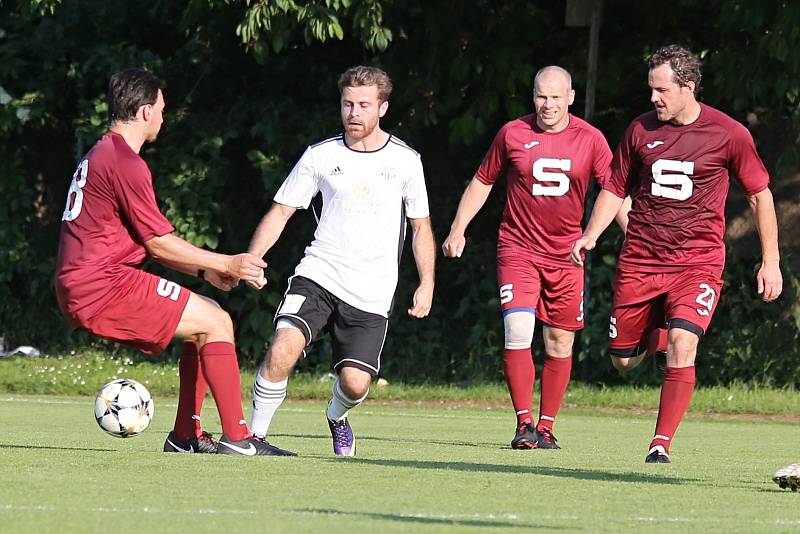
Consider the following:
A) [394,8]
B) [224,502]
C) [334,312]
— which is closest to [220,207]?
[394,8]

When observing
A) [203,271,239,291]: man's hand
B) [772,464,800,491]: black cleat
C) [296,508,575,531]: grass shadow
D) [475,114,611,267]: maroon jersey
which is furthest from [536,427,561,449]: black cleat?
[296,508,575,531]: grass shadow

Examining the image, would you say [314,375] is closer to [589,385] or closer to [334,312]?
[589,385]

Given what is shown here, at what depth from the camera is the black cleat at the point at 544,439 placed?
9.84 meters

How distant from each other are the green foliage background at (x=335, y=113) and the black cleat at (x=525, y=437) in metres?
5.73

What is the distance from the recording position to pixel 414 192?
8938mm

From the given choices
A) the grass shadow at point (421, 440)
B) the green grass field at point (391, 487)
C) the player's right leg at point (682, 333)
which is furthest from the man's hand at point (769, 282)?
the grass shadow at point (421, 440)

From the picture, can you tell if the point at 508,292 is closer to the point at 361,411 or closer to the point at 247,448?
the point at 247,448

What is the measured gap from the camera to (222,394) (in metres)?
8.09

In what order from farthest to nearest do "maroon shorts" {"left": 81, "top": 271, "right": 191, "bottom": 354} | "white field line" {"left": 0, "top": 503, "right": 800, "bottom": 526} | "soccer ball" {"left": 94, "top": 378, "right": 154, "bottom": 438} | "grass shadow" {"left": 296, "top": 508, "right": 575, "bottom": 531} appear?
"soccer ball" {"left": 94, "top": 378, "right": 154, "bottom": 438} < "maroon shorts" {"left": 81, "top": 271, "right": 191, "bottom": 354} < "white field line" {"left": 0, "top": 503, "right": 800, "bottom": 526} < "grass shadow" {"left": 296, "top": 508, "right": 575, "bottom": 531}

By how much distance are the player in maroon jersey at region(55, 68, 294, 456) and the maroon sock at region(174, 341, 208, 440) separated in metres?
0.28

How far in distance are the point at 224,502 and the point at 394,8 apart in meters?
10.9

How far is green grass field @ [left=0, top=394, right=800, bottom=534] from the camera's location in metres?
5.52

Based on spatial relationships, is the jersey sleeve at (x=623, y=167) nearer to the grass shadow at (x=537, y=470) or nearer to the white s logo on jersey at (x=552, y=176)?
the white s logo on jersey at (x=552, y=176)

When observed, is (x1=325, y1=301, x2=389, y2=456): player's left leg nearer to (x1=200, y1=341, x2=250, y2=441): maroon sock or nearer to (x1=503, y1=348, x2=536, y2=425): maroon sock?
(x1=200, y1=341, x2=250, y2=441): maroon sock
